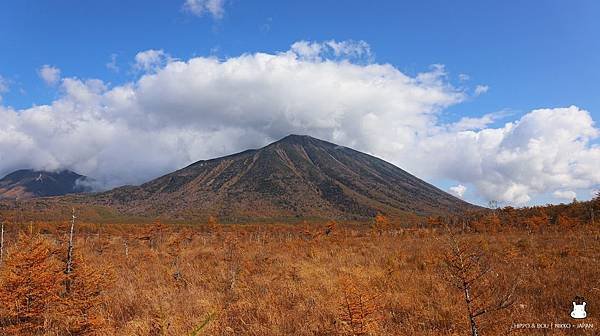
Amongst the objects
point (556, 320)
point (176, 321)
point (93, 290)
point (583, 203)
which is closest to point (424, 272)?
point (556, 320)

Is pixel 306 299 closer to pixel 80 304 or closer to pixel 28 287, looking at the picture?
pixel 80 304

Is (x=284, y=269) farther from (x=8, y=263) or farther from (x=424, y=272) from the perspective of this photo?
(x=8, y=263)

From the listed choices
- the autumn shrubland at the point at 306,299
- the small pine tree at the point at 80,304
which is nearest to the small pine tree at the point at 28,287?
the autumn shrubland at the point at 306,299

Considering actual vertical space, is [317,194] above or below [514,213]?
above

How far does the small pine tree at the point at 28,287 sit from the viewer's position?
6.59m

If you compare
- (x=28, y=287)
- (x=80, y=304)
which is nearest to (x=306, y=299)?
(x=80, y=304)

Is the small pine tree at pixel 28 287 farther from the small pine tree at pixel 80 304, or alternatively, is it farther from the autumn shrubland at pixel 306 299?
the small pine tree at pixel 80 304

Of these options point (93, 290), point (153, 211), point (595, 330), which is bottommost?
point (595, 330)

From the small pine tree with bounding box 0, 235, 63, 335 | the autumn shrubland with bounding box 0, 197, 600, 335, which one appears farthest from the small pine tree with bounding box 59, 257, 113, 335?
the small pine tree with bounding box 0, 235, 63, 335

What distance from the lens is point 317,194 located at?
19988 cm

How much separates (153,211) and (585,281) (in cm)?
19939

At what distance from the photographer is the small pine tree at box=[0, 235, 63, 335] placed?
6.59 meters

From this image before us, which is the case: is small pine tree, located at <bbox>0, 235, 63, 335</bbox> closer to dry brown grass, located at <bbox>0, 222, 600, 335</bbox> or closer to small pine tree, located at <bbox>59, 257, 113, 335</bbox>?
dry brown grass, located at <bbox>0, 222, 600, 335</bbox>

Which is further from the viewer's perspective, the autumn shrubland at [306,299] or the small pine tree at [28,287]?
the small pine tree at [28,287]
